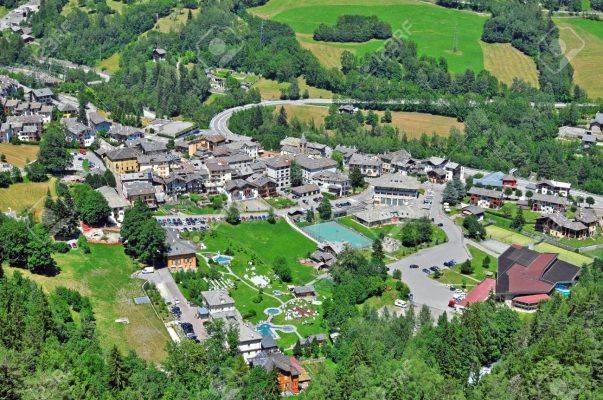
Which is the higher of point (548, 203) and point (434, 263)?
point (434, 263)

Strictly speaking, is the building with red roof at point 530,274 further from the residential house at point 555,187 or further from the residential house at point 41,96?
the residential house at point 41,96

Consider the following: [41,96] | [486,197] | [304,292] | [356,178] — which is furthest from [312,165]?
[41,96]

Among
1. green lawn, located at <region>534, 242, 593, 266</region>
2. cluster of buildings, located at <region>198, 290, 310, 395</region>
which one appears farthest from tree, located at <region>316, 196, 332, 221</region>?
cluster of buildings, located at <region>198, 290, 310, 395</region>

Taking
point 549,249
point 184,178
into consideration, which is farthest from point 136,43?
point 549,249

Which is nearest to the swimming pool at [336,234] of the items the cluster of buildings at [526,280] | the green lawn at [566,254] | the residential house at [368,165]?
the cluster of buildings at [526,280]

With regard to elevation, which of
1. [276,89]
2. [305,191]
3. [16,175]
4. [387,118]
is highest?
[16,175]

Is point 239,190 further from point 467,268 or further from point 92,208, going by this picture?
point 467,268

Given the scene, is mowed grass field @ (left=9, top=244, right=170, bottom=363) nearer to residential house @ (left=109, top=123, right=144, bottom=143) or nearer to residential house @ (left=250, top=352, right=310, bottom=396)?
residential house @ (left=250, top=352, right=310, bottom=396)

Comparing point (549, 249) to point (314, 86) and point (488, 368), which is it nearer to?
point (488, 368)
